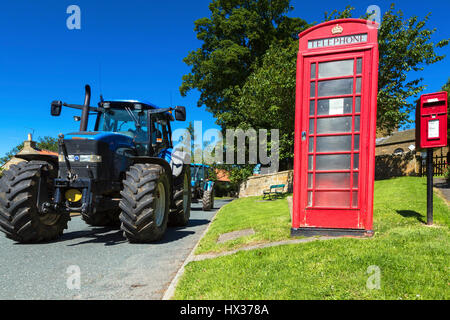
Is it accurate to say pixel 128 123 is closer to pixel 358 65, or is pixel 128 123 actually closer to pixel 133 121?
pixel 133 121

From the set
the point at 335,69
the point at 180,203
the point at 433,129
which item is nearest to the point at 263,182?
the point at 180,203

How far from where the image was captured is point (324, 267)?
3.27m

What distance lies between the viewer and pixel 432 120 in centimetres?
551

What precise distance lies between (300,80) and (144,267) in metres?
3.97

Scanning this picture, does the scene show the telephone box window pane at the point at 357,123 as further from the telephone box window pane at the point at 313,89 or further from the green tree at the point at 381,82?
the green tree at the point at 381,82

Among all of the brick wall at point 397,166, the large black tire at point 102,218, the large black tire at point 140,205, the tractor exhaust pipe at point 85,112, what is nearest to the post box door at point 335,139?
the large black tire at point 140,205

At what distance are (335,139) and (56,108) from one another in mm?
5656

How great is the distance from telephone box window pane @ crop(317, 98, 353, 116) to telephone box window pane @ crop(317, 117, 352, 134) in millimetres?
108

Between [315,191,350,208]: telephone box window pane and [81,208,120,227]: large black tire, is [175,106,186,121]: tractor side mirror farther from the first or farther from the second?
[315,191,350,208]: telephone box window pane

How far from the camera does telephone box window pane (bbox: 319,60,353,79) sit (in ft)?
16.3

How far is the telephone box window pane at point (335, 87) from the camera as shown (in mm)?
4961

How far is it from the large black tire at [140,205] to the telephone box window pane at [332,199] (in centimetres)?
289

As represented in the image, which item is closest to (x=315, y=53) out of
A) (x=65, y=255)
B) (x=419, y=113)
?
(x=419, y=113)

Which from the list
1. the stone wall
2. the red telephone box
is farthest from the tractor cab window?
the stone wall
